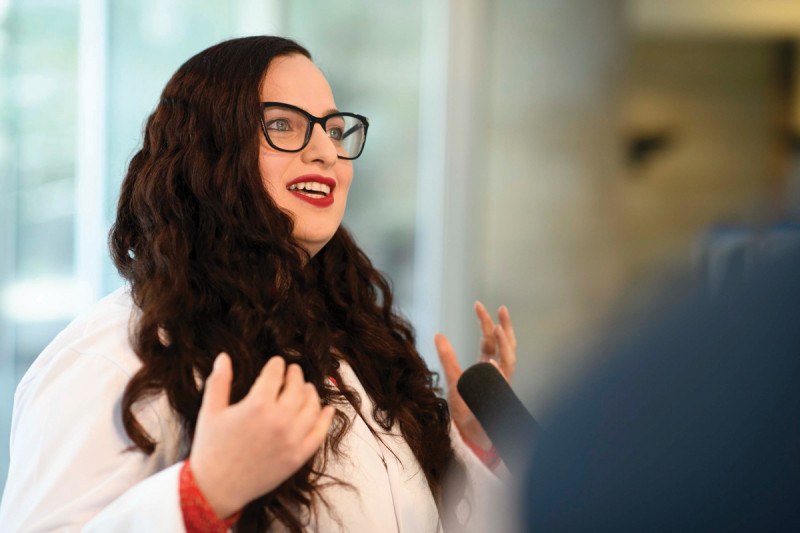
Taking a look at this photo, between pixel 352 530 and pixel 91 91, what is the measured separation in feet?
5.57

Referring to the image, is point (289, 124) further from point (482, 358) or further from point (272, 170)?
point (482, 358)

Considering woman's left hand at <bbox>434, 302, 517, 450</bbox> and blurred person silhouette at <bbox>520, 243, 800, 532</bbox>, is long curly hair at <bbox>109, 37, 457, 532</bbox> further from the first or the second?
blurred person silhouette at <bbox>520, 243, 800, 532</bbox>

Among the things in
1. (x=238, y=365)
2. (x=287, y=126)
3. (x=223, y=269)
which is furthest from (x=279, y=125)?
(x=238, y=365)

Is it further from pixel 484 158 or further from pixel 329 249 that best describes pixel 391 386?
pixel 484 158

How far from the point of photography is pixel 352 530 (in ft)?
2.99

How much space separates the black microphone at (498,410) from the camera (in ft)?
1.86

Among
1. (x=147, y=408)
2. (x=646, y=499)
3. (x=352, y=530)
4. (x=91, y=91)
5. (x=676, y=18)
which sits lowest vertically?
(x=352, y=530)

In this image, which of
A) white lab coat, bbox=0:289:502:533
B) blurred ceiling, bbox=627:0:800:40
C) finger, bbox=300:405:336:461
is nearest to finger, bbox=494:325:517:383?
white lab coat, bbox=0:289:502:533

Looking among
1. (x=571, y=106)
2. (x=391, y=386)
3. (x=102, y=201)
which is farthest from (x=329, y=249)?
(x=571, y=106)

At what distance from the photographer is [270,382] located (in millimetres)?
641

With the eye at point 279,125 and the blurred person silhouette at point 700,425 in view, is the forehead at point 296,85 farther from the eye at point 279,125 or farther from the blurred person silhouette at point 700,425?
the blurred person silhouette at point 700,425

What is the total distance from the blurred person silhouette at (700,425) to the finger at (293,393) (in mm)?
434

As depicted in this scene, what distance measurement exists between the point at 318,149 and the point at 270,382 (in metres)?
0.57

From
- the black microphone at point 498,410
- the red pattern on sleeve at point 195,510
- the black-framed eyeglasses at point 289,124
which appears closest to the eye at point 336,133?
the black-framed eyeglasses at point 289,124
